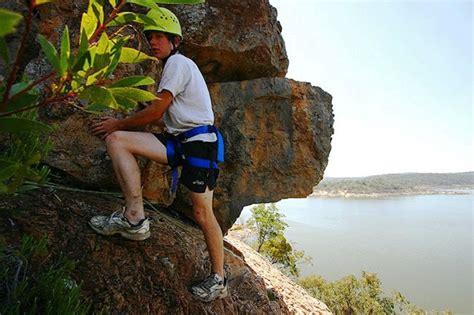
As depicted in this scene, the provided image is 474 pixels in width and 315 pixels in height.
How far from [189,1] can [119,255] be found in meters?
2.34

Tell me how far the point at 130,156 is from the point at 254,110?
2766 millimetres

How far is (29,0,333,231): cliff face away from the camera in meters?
4.56

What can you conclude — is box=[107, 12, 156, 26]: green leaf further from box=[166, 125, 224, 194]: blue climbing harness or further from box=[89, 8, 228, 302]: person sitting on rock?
box=[166, 125, 224, 194]: blue climbing harness

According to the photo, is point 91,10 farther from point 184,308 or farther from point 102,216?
point 184,308

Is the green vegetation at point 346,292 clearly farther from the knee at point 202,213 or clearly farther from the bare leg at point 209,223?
the knee at point 202,213

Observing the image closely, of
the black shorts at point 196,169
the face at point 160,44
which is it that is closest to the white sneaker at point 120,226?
the black shorts at point 196,169

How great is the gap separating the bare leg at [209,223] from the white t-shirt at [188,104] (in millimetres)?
485

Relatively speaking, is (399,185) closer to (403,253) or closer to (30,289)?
(403,253)

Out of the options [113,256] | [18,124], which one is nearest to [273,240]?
[113,256]

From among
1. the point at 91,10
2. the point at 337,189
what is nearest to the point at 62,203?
the point at 91,10

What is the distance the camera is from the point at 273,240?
2384 cm

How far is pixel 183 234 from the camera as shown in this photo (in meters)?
3.73

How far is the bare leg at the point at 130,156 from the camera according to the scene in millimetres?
2529

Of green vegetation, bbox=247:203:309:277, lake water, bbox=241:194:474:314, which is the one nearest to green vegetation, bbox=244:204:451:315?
green vegetation, bbox=247:203:309:277
